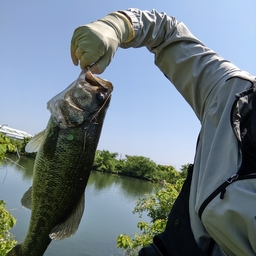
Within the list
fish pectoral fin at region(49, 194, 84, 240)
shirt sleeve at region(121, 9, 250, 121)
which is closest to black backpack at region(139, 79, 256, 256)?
shirt sleeve at region(121, 9, 250, 121)

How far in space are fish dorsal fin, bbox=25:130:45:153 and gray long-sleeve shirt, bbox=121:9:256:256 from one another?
0.77m

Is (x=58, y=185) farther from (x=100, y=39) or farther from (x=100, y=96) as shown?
(x=100, y=39)

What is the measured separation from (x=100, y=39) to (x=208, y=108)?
0.64 m

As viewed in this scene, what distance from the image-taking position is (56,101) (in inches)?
64.8

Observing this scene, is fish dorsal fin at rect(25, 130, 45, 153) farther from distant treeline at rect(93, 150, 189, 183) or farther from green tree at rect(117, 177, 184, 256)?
distant treeline at rect(93, 150, 189, 183)

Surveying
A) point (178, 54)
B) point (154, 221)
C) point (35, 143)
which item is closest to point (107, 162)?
point (154, 221)

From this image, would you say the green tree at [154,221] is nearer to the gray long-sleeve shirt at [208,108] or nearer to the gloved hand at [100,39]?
the gray long-sleeve shirt at [208,108]

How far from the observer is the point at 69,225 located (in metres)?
1.50

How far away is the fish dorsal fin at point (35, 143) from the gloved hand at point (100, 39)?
492 millimetres

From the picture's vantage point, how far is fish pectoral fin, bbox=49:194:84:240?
1.47m

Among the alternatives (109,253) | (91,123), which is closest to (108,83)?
(91,123)

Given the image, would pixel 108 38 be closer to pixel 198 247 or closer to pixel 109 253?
pixel 198 247

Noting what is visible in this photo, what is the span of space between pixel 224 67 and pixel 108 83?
668mm

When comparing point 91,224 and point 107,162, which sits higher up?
point 91,224
